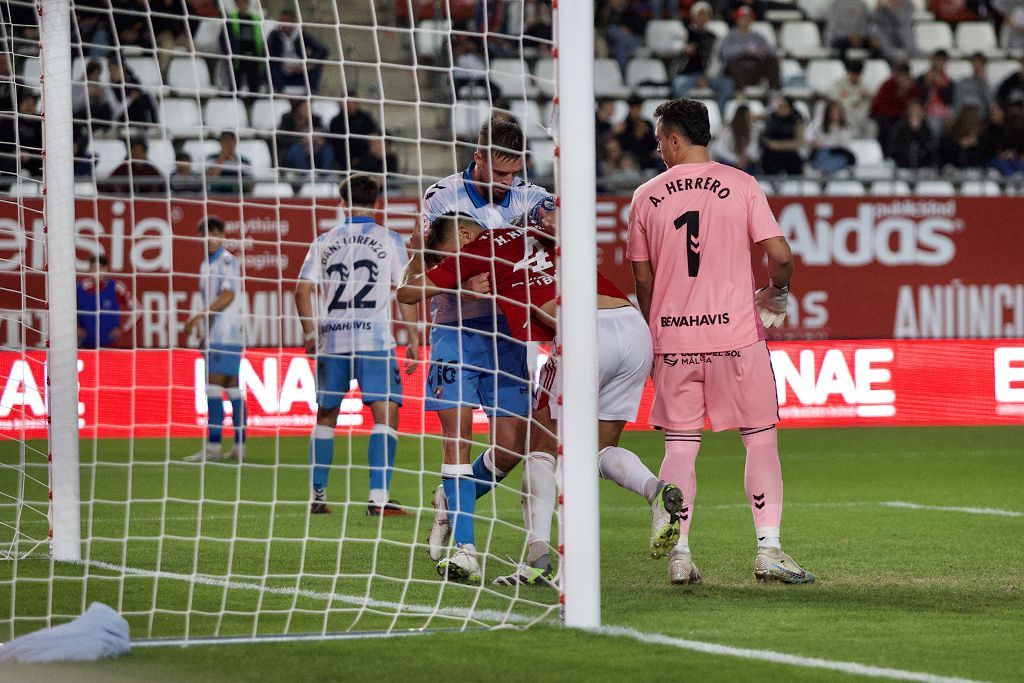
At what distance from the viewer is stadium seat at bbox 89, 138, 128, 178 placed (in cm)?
1527

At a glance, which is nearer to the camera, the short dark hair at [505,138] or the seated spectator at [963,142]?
the short dark hair at [505,138]

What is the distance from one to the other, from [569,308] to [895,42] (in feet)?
51.5

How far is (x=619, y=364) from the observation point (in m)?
5.92

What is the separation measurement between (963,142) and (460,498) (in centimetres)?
1308

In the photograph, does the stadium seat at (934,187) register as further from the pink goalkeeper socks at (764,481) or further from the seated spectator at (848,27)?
the pink goalkeeper socks at (764,481)

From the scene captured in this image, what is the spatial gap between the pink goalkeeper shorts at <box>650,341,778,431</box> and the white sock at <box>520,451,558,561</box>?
454mm

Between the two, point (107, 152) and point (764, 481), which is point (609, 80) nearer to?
point (107, 152)

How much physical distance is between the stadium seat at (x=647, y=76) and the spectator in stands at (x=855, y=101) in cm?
198

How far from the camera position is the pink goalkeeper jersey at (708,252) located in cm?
593

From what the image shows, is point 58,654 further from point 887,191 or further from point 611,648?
point 887,191

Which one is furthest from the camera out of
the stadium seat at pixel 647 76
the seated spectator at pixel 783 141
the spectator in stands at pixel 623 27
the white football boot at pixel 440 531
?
the spectator in stands at pixel 623 27

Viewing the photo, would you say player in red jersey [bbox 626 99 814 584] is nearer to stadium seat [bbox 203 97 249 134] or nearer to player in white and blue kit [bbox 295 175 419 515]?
player in white and blue kit [bbox 295 175 419 515]

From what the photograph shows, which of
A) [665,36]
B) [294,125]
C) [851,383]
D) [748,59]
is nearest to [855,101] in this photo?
[748,59]

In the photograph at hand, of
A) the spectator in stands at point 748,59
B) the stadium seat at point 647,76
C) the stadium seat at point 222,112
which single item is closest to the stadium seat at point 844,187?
the spectator in stands at point 748,59
